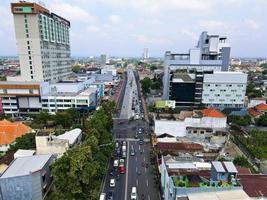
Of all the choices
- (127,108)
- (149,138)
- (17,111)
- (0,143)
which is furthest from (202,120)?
(17,111)

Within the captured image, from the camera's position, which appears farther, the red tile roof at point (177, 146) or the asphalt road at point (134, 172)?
the red tile roof at point (177, 146)

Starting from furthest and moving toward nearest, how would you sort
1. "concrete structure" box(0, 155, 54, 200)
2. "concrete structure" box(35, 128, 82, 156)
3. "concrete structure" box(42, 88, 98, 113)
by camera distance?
"concrete structure" box(42, 88, 98, 113) → "concrete structure" box(35, 128, 82, 156) → "concrete structure" box(0, 155, 54, 200)

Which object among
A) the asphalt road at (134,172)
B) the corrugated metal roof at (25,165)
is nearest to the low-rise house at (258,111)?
the asphalt road at (134,172)

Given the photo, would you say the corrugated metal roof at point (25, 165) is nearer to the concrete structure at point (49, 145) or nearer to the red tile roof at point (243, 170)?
the concrete structure at point (49, 145)

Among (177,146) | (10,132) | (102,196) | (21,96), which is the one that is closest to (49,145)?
(102,196)

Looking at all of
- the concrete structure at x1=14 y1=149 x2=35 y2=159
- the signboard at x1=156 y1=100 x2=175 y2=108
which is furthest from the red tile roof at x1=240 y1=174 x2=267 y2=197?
the signboard at x1=156 y1=100 x2=175 y2=108

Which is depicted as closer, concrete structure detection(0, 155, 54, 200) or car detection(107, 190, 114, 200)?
concrete structure detection(0, 155, 54, 200)

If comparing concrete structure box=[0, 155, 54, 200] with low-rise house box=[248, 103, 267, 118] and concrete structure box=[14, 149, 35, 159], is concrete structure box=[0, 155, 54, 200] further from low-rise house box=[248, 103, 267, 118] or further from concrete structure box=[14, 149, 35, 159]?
low-rise house box=[248, 103, 267, 118]

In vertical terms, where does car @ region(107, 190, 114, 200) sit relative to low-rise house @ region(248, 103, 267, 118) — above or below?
below
